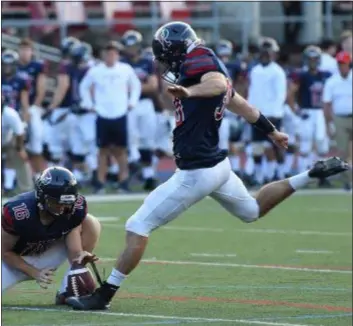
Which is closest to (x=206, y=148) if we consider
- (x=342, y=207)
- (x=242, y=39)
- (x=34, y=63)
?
(x=342, y=207)

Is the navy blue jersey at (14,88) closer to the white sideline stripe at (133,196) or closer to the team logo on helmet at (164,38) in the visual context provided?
the white sideline stripe at (133,196)

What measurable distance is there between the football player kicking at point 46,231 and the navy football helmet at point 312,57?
10329 mm

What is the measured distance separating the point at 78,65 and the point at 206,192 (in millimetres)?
10185

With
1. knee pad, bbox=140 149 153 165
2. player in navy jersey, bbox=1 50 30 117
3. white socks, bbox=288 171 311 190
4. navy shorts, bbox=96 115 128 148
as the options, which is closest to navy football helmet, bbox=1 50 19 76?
player in navy jersey, bbox=1 50 30 117

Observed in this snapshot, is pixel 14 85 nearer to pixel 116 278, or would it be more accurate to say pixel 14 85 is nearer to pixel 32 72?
pixel 32 72

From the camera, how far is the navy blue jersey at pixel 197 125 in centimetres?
824

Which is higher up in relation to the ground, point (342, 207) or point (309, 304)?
point (309, 304)

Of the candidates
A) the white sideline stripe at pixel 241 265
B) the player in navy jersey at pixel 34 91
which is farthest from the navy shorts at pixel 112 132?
the white sideline stripe at pixel 241 265

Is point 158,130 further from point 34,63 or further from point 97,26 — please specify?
point 97,26

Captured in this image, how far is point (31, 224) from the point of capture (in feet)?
26.2

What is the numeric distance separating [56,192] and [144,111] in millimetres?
10720

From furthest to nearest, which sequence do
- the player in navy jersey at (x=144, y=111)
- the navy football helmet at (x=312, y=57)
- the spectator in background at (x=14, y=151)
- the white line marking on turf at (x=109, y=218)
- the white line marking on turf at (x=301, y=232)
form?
the navy football helmet at (x=312, y=57), the player in navy jersey at (x=144, y=111), the spectator in background at (x=14, y=151), the white line marking on turf at (x=109, y=218), the white line marking on turf at (x=301, y=232)

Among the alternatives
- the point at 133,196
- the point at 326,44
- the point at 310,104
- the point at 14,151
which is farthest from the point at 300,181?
the point at 326,44

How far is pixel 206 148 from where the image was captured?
832cm
